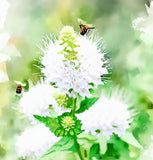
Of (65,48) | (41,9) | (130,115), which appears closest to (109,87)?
(130,115)

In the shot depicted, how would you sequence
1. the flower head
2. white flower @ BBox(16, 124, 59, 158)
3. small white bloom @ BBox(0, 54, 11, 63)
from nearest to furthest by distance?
the flower head, white flower @ BBox(16, 124, 59, 158), small white bloom @ BBox(0, 54, 11, 63)

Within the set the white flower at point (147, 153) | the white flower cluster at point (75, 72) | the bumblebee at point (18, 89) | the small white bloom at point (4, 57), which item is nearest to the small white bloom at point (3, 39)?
the small white bloom at point (4, 57)

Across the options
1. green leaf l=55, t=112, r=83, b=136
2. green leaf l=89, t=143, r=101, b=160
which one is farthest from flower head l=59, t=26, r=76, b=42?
green leaf l=89, t=143, r=101, b=160

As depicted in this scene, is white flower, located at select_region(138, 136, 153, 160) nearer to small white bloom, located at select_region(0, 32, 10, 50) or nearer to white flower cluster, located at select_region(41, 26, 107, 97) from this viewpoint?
white flower cluster, located at select_region(41, 26, 107, 97)

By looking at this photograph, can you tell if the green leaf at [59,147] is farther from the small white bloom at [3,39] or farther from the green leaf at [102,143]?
the small white bloom at [3,39]

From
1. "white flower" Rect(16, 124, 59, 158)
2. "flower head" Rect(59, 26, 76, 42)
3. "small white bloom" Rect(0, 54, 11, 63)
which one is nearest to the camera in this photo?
"flower head" Rect(59, 26, 76, 42)

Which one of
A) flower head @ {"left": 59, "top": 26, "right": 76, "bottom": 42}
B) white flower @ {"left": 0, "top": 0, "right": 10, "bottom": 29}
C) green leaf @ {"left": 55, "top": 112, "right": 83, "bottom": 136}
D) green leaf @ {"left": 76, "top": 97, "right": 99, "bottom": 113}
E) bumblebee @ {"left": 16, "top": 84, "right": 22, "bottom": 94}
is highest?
white flower @ {"left": 0, "top": 0, "right": 10, "bottom": 29}

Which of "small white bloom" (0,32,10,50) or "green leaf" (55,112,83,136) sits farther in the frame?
"small white bloom" (0,32,10,50)

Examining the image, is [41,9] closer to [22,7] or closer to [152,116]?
[22,7]
